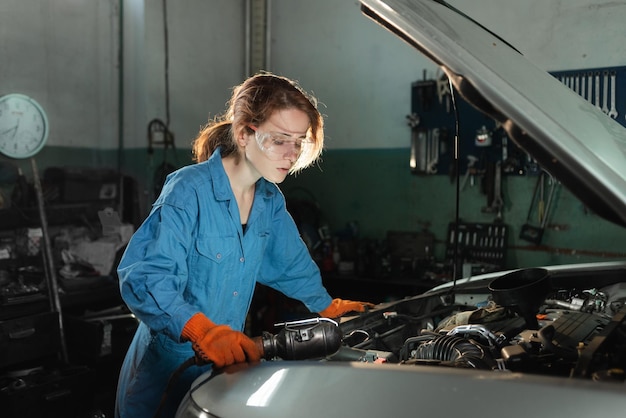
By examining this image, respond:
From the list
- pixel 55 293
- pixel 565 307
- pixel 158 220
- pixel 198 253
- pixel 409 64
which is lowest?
pixel 55 293

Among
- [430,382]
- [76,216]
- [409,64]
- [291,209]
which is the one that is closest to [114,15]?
[76,216]

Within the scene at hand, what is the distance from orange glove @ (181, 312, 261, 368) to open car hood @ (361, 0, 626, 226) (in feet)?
2.48

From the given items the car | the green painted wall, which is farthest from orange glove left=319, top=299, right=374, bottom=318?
the green painted wall

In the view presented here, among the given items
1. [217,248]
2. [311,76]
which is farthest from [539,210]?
[217,248]

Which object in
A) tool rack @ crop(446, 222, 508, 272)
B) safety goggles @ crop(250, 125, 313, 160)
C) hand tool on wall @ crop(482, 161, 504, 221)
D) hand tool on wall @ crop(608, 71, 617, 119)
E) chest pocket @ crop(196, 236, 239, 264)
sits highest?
hand tool on wall @ crop(608, 71, 617, 119)

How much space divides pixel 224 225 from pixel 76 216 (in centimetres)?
270

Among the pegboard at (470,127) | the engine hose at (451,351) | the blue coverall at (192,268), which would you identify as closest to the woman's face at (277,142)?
the blue coverall at (192,268)

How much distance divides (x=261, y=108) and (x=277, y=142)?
0.11 meters

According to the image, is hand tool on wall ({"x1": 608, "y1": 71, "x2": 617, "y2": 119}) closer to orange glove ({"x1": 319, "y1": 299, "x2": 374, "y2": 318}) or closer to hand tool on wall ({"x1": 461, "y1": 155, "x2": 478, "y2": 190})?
hand tool on wall ({"x1": 461, "y1": 155, "x2": 478, "y2": 190})

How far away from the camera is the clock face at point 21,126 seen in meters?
3.67

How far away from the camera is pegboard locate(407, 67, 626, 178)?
3816 mm

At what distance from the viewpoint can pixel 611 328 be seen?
1.25m

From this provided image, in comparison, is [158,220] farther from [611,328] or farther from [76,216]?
[76,216]

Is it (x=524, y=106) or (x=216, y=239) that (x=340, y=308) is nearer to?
(x=216, y=239)
